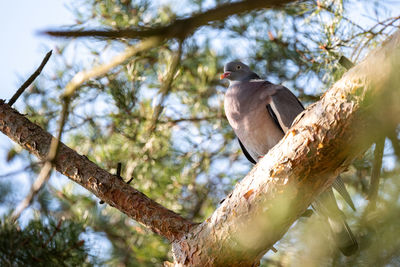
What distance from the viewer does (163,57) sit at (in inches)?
116

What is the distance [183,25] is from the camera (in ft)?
2.09

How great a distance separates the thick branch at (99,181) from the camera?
5.92ft

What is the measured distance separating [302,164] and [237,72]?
1.55 metres

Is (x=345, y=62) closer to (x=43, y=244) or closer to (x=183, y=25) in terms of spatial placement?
(x=183, y=25)

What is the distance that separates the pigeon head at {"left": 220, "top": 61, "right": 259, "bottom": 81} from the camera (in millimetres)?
2832

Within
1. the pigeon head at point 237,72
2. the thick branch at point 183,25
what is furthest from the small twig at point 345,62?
the pigeon head at point 237,72

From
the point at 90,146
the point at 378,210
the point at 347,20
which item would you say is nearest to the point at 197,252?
the point at 378,210

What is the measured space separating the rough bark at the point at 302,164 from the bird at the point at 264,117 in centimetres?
71

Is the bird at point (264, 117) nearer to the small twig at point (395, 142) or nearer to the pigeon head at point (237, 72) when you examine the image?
the pigeon head at point (237, 72)

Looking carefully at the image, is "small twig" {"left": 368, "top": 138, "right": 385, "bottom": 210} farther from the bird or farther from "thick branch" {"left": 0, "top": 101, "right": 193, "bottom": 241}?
"thick branch" {"left": 0, "top": 101, "right": 193, "bottom": 241}

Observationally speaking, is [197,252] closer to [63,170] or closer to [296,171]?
[296,171]

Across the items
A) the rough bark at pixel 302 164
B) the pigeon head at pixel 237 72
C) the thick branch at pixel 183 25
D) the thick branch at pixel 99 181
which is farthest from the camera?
the pigeon head at pixel 237 72

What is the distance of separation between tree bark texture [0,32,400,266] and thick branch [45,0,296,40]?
0.67 metres

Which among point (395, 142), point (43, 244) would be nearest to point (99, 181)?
point (43, 244)
